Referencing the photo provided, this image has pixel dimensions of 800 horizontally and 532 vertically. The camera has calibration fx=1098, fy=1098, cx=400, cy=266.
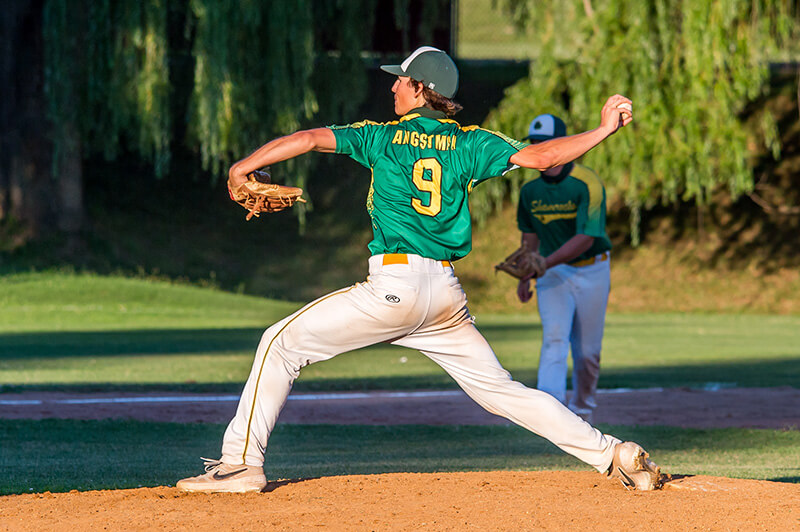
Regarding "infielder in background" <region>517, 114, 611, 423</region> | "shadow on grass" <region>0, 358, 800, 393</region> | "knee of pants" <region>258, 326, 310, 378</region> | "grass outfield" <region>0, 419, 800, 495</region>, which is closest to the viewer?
"knee of pants" <region>258, 326, 310, 378</region>

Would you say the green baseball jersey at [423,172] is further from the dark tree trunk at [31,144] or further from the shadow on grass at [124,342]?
the dark tree trunk at [31,144]

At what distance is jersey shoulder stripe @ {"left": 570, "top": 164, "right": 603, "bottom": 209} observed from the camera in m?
8.02

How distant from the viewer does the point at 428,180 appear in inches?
192

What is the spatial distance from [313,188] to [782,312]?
11761 mm

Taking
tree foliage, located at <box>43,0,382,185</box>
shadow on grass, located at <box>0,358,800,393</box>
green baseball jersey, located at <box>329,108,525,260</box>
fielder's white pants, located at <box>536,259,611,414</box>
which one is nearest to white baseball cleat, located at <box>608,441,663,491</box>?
green baseball jersey, located at <box>329,108,525,260</box>

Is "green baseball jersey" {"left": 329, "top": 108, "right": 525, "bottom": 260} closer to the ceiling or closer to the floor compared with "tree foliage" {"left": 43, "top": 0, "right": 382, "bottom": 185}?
closer to the floor

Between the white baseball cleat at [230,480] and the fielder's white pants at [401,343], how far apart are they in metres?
0.04

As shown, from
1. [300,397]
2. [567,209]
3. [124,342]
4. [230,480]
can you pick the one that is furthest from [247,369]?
[230,480]

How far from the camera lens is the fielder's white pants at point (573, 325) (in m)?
7.74

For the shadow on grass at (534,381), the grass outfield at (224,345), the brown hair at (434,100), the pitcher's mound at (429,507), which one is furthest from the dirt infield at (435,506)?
the grass outfield at (224,345)

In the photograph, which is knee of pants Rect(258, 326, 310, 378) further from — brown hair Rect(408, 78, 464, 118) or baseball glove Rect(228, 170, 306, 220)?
brown hair Rect(408, 78, 464, 118)

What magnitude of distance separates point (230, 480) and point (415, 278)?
4.22 ft

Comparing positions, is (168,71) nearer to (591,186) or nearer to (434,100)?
(591,186)

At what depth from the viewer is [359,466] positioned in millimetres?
7172
